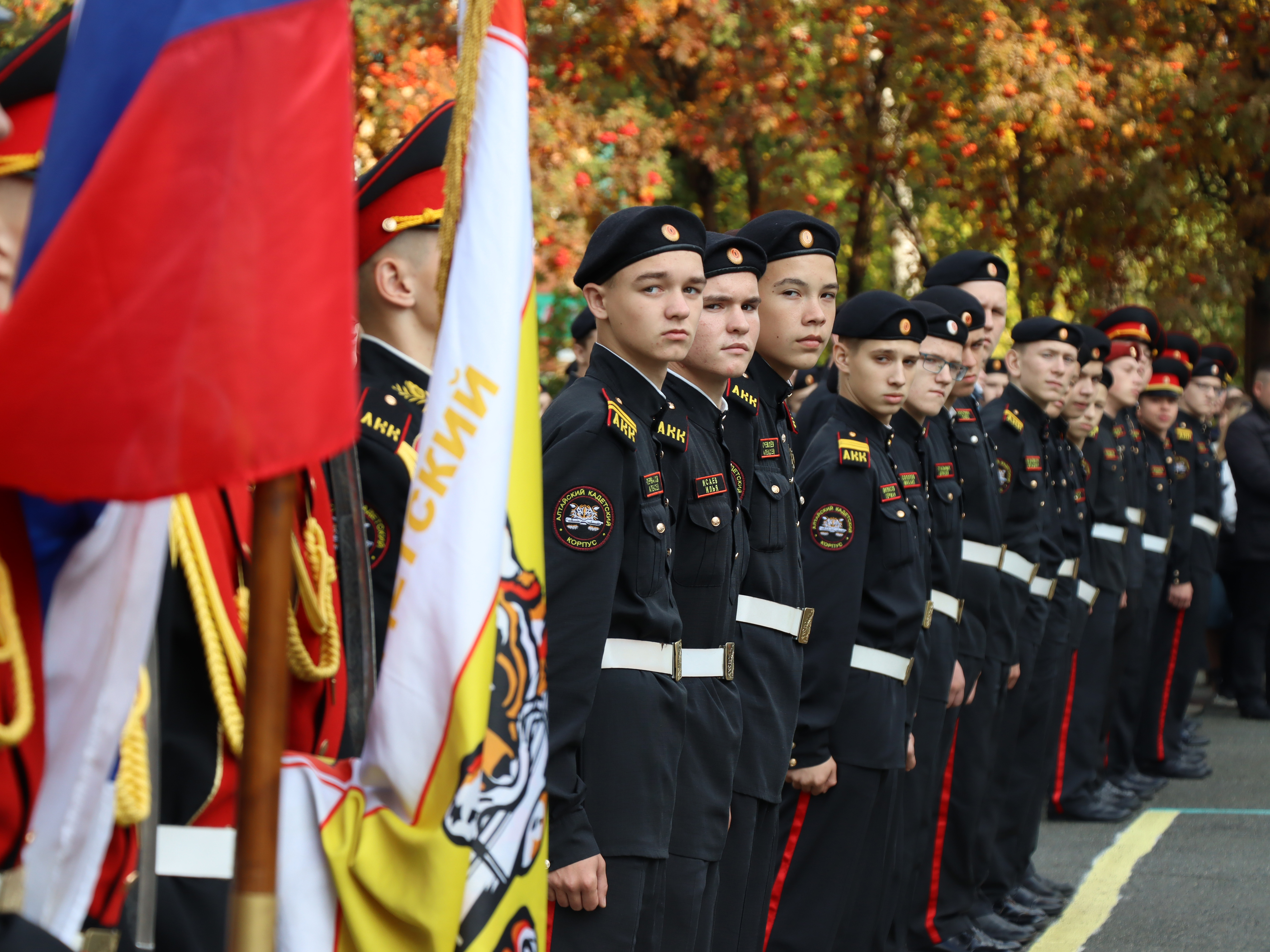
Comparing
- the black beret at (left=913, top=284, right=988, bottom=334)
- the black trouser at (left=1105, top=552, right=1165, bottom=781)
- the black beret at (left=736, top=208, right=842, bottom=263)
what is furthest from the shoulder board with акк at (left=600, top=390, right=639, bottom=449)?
the black trouser at (left=1105, top=552, right=1165, bottom=781)

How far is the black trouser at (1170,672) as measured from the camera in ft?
29.7

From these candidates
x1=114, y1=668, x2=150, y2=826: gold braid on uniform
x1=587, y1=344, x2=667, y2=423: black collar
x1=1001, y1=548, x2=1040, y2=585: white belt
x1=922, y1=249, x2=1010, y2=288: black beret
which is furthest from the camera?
x1=922, y1=249, x2=1010, y2=288: black beret

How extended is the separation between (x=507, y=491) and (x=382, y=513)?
40 centimetres

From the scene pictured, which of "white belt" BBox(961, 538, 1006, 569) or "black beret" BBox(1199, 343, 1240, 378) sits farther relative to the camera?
"black beret" BBox(1199, 343, 1240, 378)

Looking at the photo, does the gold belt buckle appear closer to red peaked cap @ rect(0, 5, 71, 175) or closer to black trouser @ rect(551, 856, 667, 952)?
black trouser @ rect(551, 856, 667, 952)

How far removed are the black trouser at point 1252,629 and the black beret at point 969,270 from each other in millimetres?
5679

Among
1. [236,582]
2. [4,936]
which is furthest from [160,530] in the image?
[4,936]

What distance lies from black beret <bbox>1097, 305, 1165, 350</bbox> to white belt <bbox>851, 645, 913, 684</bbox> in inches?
172

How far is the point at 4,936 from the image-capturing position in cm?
152

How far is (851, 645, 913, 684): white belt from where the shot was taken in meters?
4.62

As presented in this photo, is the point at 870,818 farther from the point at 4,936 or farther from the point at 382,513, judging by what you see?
the point at 4,936

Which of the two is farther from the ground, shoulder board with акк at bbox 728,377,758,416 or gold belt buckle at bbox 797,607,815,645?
shoulder board with акк at bbox 728,377,758,416

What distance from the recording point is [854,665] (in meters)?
4.62

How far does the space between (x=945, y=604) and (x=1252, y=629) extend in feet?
22.3
